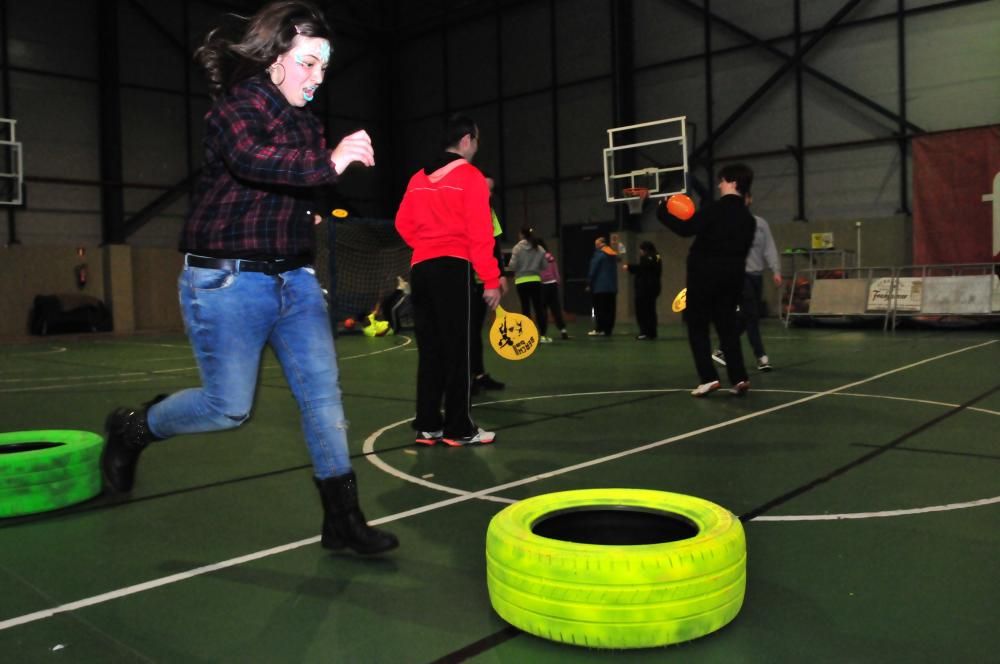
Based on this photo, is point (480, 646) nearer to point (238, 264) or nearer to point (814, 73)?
point (238, 264)

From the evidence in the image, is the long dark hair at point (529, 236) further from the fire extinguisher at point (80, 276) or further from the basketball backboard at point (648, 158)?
the fire extinguisher at point (80, 276)

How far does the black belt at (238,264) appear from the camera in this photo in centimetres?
260

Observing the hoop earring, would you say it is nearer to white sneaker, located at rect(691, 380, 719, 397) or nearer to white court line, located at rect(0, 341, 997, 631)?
white court line, located at rect(0, 341, 997, 631)

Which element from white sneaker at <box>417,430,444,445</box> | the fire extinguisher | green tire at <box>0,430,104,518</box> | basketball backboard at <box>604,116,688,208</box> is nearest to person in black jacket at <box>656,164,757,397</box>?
white sneaker at <box>417,430,444,445</box>

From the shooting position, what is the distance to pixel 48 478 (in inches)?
131

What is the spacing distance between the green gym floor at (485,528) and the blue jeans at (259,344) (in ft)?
1.51

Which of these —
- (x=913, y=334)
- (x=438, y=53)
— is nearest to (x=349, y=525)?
(x=913, y=334)

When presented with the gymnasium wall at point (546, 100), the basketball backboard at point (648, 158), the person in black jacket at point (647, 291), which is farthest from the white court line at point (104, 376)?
the basketball backboard at point (648, 158)

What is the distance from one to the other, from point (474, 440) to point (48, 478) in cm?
220

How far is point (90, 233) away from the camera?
2067 centimetres

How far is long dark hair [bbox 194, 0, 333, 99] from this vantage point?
2602 millimetres

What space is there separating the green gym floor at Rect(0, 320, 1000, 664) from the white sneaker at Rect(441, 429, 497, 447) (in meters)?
0.10

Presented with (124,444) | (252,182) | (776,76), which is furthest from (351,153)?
(776,76)

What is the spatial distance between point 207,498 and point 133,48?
21.1m
